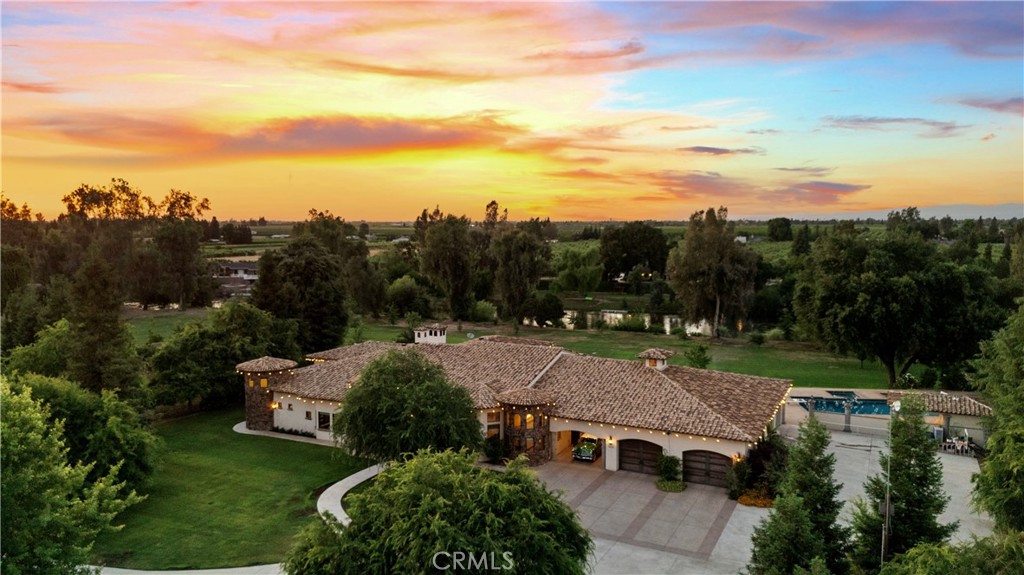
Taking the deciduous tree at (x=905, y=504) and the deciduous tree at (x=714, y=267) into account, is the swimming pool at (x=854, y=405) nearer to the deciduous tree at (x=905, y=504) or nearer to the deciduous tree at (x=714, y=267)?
the deciduous tree at (x=905, y=504)

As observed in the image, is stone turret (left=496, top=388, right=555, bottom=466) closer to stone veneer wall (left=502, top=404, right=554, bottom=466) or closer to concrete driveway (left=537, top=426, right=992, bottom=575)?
stone veneer wall (left=502, top=404, right=554, bottom=466)

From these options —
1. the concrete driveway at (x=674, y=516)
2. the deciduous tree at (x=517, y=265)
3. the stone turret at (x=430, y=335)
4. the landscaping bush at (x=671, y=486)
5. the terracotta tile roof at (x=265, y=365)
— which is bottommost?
the concrete driveway at (x=674, y=516)

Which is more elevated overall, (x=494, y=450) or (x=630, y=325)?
(x=494, y=450)

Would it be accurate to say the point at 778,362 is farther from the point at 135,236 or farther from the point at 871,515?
the point at 135,236

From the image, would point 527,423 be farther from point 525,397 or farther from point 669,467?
point 669,467

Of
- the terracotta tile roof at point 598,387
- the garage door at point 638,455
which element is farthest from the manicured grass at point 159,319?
the garage door at point 638,455

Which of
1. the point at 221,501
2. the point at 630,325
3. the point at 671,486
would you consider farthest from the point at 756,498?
the point at 630,325
